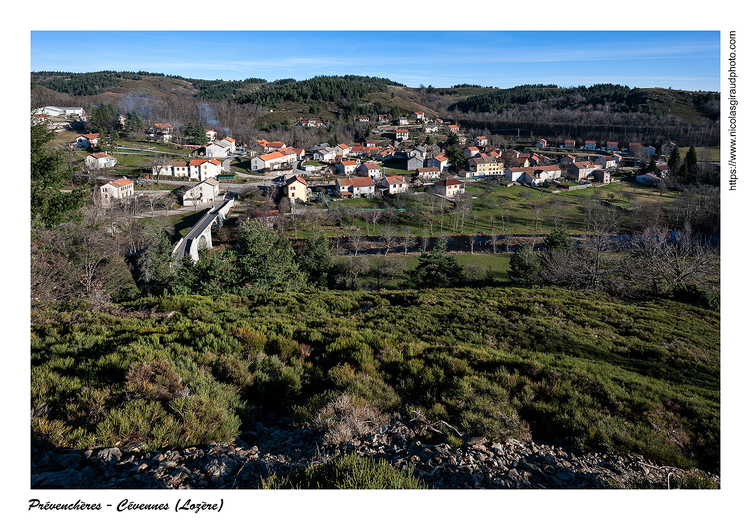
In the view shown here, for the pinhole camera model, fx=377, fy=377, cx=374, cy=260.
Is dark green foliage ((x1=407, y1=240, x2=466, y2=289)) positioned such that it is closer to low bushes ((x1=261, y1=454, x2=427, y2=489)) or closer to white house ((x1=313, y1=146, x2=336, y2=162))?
low bushes ((x1=261, y1=454, x2=427, y2=489))

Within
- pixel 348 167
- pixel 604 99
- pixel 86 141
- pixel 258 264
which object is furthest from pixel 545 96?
pixel 258 264

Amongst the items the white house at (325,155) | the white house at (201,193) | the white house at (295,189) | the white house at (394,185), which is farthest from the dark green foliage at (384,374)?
the white house at (325,155)

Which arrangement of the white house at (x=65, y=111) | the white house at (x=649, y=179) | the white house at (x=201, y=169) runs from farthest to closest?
the white house at (x=65, y=111) → the white house at (x=649, y=179) → the white house at (x=201, y=169)

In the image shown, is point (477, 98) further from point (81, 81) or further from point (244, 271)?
point (244, 271)

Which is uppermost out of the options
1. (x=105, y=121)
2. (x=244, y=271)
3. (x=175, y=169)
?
(x=105, y=121)

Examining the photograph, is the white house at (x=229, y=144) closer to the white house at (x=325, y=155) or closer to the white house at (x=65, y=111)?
the white house at (x=325, y=155)
